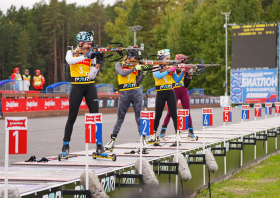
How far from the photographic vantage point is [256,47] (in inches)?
1593

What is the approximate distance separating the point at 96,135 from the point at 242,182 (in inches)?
190

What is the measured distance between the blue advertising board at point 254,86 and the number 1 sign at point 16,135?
1513 inches

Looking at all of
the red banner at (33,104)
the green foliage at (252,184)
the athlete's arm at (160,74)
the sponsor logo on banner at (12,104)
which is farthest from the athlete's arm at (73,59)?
the sponsor logo on banner at (12,104)

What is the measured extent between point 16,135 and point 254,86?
39575 mm

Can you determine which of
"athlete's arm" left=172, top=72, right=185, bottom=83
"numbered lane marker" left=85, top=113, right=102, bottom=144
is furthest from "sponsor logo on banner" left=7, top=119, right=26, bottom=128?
"athlete's arm" left=172, top=72, right=185, bottom=83

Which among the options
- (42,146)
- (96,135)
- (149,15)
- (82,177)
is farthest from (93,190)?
(149,15)

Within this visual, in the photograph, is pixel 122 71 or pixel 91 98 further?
pixel 122 71

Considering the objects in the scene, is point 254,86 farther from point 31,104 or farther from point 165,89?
point 165,89

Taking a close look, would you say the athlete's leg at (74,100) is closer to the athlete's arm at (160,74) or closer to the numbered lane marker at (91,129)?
the numbered lane marker at (91,129)

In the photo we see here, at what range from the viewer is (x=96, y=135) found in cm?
566

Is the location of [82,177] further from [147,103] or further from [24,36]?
[24,36]

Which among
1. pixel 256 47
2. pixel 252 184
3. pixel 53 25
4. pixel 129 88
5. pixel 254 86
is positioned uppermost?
pixel 53 25

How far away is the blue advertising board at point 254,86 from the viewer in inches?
1617

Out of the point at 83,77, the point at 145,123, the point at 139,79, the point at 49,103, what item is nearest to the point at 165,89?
the point at 139,79
